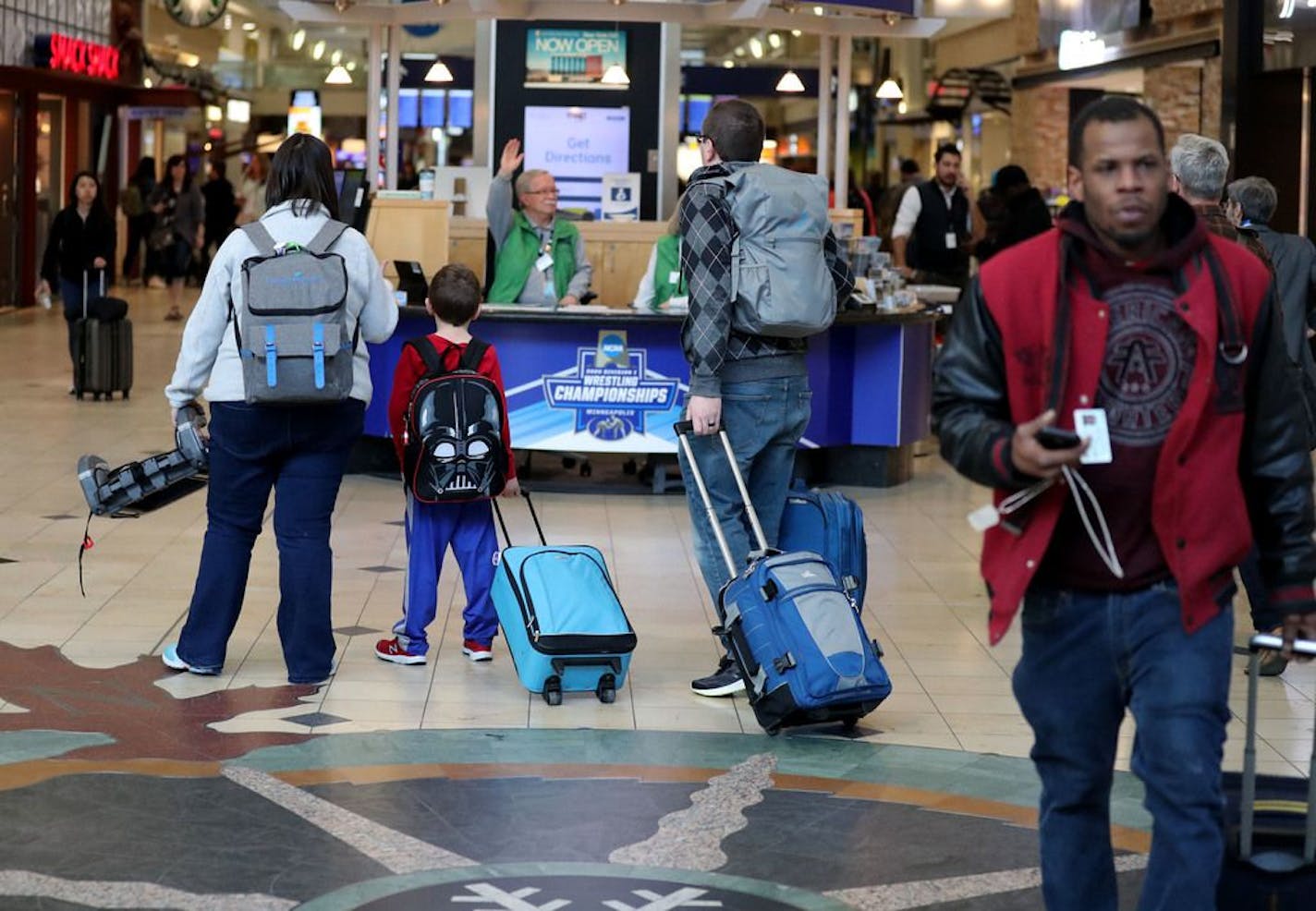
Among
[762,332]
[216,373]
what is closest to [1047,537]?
[762,332]

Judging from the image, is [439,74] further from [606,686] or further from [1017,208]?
[606,686]

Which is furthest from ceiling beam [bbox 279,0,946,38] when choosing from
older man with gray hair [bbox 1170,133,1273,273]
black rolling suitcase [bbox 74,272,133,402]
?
older man with gray hair [bbox 1170,133,1273,273]

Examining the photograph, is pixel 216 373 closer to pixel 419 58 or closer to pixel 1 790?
pixel 1 790

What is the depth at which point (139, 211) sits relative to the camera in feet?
96.5

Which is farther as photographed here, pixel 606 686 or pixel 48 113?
pixel 48 113

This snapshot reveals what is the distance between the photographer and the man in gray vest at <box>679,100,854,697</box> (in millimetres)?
5664

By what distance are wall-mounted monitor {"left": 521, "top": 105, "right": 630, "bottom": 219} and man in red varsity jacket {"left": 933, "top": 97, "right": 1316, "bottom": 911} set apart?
44.2 ft

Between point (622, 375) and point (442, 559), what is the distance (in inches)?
159

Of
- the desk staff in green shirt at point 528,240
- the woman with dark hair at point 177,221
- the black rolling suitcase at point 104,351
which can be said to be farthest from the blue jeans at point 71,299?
the woman with dark hair at point 177,221

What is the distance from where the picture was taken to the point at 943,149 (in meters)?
14.1

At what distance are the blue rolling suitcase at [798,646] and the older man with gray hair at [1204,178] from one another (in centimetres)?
149

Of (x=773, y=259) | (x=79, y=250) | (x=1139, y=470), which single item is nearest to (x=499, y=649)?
(x=773, y=259)

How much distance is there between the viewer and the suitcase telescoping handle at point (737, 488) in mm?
5738

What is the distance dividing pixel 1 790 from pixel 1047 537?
2805 mm
